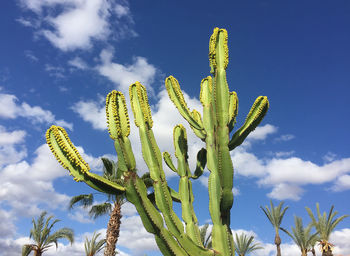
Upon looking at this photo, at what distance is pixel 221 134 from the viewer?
16.7 ft

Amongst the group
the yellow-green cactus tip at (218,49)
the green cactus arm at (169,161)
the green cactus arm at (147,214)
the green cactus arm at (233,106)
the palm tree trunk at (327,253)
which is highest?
the yellow-green cactus tip at (218,49)

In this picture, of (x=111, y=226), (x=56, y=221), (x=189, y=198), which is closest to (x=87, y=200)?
(x=111, y=226)

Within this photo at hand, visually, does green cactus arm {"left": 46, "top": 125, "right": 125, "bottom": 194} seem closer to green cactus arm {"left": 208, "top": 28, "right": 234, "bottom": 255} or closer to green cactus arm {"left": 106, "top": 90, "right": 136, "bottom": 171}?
green cactus arm {"left": 106, "top": 90, "right": 136, "bottom": 171}

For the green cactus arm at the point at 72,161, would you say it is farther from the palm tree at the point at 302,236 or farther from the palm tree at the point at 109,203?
the palm tree at the point at 302,236

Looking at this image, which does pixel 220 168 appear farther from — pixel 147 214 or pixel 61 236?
pixel 61 236

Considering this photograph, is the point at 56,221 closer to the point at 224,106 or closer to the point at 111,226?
the point at 111,226

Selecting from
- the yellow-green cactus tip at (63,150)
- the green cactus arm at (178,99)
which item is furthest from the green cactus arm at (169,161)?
the yellow-green cactus tip at (63,150)

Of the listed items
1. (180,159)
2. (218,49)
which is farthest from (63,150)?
(218,49)

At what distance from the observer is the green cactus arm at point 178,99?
615 centimetres

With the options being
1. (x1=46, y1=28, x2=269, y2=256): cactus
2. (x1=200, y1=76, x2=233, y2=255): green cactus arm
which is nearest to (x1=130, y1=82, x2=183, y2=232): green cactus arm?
(x1=46, y1=28, x2=269, y2=256): cactus

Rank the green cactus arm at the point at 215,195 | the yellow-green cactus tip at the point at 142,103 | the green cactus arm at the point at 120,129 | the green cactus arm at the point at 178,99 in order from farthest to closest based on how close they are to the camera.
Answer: the green cactus arm at the point at 178,99 → the yellow-green cactus tip at the point at 142,103 → the green cactus arm at the point at 215,195 → the green cactus arm at the point at 120,129

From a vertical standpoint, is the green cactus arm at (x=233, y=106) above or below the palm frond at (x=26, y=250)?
above

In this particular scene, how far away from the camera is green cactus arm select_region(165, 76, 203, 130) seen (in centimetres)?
615

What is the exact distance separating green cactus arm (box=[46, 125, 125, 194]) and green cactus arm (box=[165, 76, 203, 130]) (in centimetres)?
248
